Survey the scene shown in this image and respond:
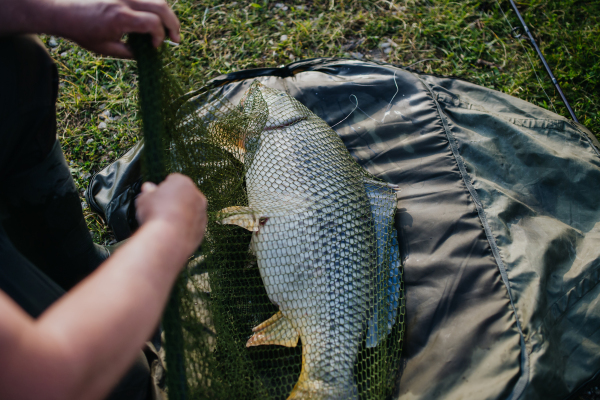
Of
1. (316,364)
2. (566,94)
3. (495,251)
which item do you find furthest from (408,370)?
(566,94)

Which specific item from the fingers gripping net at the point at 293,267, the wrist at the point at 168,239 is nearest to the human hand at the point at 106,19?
the fingers gripping net at the point at 293,267

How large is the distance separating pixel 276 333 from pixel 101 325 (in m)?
1.14

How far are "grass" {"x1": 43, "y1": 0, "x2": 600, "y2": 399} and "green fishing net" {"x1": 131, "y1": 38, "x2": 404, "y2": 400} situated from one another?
1.35 metres

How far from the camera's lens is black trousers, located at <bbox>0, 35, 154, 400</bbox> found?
3.75 feet

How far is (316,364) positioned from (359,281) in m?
0.42

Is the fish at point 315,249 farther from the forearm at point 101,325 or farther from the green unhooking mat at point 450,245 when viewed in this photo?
the forearm at point 101,325

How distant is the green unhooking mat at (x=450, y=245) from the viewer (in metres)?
1.66

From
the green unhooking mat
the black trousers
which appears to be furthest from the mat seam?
the black trousers

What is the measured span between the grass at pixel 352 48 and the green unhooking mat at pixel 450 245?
0.69m

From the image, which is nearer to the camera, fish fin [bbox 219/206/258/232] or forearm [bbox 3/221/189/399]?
forearm [bbox 3/221/189/399]

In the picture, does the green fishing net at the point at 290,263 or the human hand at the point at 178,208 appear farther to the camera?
the green fishing net at the point at 290,263

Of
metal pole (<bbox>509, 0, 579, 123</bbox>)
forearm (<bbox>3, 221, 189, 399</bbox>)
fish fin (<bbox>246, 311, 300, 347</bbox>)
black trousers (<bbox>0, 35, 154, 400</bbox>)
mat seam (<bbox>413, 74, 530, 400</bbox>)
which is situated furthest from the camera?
metal pole (<bbox>509, 0, 579, 123</bbox>)

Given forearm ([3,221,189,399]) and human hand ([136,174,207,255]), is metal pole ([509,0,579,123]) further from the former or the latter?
forearm ([3,221,189,399])

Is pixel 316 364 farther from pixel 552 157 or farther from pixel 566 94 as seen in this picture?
pixel 566 94
